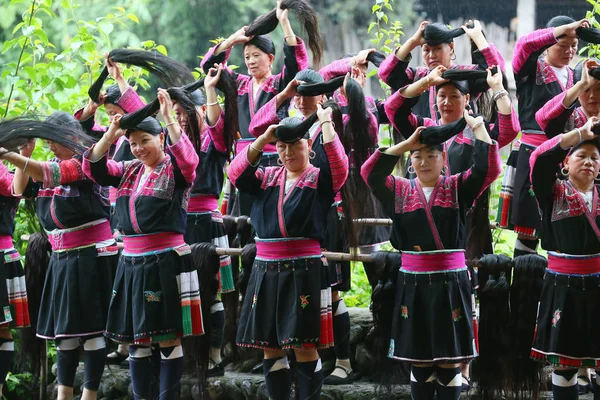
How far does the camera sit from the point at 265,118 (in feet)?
16.0

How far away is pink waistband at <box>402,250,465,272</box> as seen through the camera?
4.16 metres

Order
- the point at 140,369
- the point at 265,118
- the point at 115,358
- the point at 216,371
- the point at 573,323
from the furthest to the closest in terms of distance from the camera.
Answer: the point at 115,358
the point at 216,371
the point at 265,118
the point at 140,369
the point at 573,323

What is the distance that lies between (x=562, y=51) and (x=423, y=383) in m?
1.97

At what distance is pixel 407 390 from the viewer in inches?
187

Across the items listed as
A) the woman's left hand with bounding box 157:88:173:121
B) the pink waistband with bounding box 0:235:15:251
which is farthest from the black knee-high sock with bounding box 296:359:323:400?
the pink waistband with bounding box 0:235:15:251

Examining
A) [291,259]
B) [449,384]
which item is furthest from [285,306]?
[449,384]

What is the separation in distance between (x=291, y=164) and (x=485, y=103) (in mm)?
1288

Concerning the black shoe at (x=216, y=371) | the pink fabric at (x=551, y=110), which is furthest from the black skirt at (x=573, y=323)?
the black shoe at (x=216, y=371)

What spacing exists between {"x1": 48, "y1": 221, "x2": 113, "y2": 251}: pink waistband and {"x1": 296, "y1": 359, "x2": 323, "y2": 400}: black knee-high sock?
4.89 feet

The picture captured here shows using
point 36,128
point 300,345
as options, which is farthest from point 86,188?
point 300,345

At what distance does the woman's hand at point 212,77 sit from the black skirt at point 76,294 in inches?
43.3

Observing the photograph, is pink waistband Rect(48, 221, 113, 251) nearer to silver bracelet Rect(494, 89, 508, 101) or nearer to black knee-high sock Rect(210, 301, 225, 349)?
black knee-high sock Rect(210, 301, 225, 349)

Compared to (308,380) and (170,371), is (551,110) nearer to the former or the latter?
(308,380)

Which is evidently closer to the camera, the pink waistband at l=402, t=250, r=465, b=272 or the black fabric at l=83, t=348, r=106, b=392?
the pink waistband at l=402, t=250, r=465, b=272
